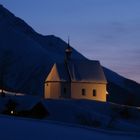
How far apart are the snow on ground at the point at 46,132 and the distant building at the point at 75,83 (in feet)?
211

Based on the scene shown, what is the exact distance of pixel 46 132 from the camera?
44.8 feet

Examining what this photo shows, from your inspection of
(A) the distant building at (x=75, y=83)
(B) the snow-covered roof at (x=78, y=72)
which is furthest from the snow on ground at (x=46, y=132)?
(B) the snow-covered roof at (x=78, y=72)

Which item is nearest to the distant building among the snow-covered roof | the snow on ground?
the snow-covered roof

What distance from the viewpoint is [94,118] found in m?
50.5

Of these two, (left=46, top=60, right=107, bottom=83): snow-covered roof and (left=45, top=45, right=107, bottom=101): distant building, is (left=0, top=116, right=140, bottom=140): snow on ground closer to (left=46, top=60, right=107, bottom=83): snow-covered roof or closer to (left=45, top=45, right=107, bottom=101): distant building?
(left=45, top=45, right=107, bottom=101): distant building

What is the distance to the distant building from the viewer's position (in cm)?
8006

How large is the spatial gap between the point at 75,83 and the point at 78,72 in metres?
1.96

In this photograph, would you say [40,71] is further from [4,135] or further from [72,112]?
[4,135]

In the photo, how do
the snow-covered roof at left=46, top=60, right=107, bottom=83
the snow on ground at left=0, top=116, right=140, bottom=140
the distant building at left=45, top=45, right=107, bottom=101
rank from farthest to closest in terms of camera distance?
the snow-covered roof at left=46, top=60, right=107, bottom=83, the distant building at left=45, top=45, right=107, bottom=101, the snow on ground at left=0, top=116, right=140, bottom=140

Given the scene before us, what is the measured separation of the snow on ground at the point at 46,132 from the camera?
512 inches

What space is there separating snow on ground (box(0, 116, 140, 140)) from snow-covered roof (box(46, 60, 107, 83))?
6533 centimetres

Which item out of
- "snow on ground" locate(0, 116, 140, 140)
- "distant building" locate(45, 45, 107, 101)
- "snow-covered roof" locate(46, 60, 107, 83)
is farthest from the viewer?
"snow-covered roof" locate(46, 60, 107, 83)

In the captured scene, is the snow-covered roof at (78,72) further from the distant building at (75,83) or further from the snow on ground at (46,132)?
the snow on ground at (46,132)

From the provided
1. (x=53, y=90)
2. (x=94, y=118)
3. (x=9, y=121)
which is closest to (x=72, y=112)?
(x=94, y=118)
